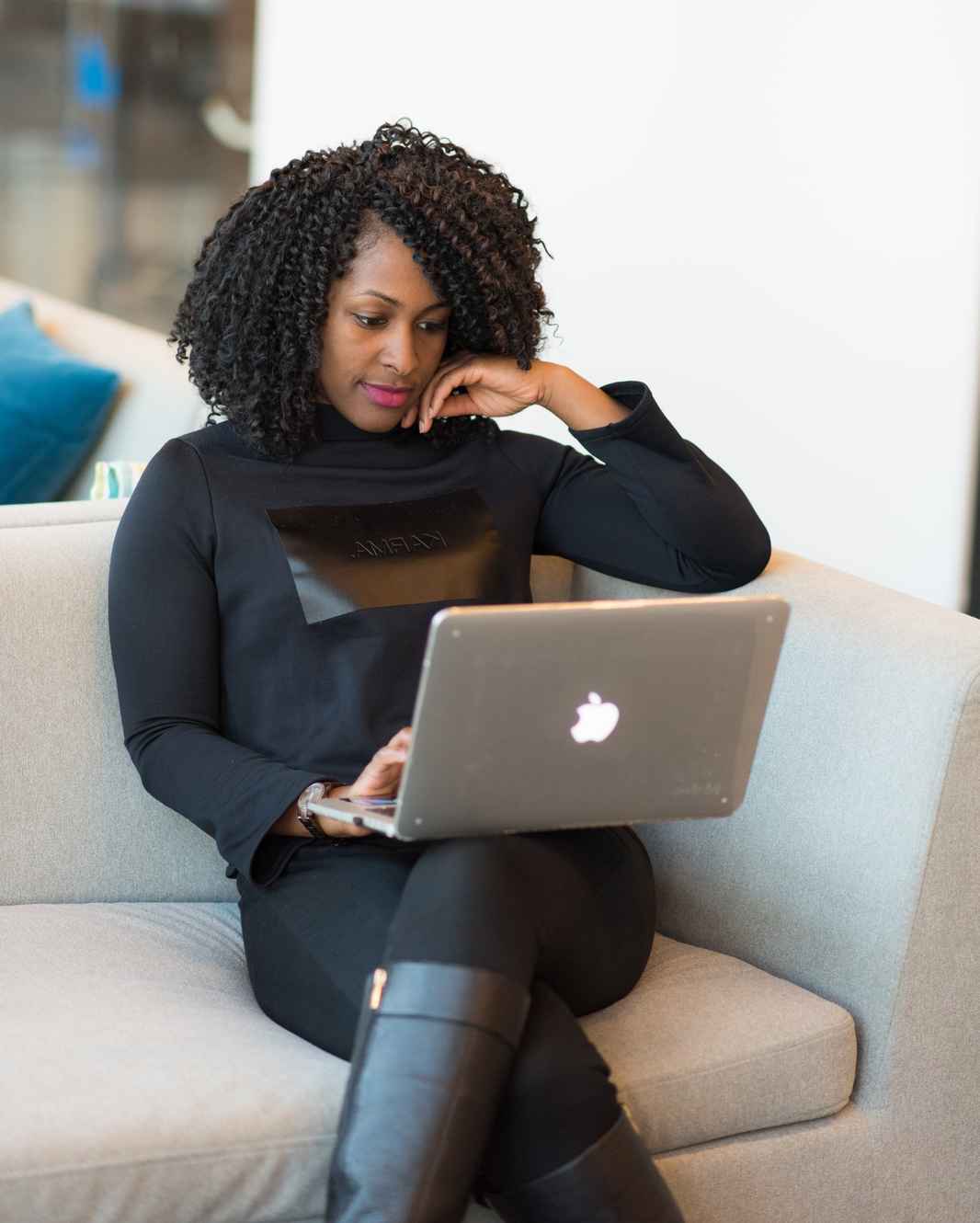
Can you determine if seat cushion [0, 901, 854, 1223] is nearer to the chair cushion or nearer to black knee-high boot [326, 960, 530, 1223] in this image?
black knee-high boot [326, 960, 530, 1223]

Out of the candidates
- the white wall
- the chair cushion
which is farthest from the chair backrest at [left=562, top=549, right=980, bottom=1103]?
the chair cushion

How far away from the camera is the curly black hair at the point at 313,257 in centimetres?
173

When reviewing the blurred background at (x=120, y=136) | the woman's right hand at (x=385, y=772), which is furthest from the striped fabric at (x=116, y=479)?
the blurred background at (x=120, y=136)

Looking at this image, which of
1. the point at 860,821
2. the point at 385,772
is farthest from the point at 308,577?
the point at 860,821

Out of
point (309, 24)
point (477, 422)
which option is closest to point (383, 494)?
point (477, 422)

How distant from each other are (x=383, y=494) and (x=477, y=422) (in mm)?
183

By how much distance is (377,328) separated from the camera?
1759mm

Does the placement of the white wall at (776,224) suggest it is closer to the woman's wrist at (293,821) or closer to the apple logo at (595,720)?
the woman's wrist at (293,821)

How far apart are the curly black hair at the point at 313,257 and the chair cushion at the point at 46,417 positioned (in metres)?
1.36

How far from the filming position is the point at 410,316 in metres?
1.76

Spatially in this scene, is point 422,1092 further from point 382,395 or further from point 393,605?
point 382,395

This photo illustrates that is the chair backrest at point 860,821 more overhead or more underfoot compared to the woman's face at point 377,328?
more underfoot

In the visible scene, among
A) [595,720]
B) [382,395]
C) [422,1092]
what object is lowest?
[422,1092]

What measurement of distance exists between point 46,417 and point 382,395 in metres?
1.54
